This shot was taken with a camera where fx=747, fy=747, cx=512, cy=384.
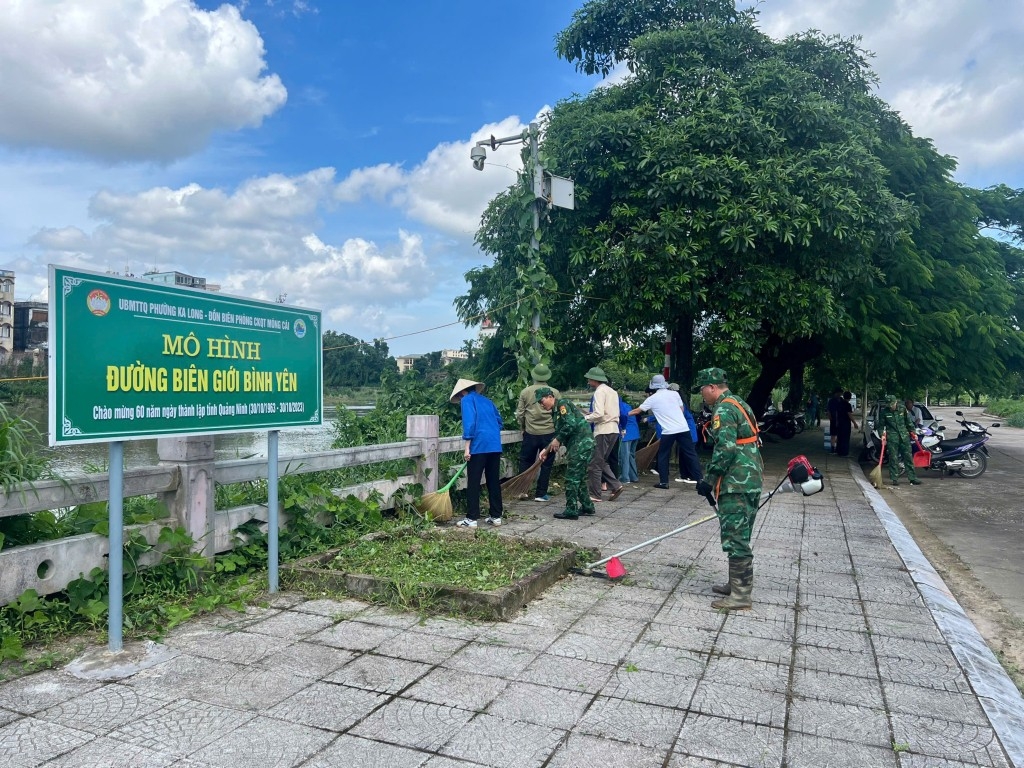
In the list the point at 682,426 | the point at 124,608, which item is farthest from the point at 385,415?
the point at 124,608

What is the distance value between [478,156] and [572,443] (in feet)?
15.7

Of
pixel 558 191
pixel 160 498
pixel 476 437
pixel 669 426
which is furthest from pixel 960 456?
pixel 160 498

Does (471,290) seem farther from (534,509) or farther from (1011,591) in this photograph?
(1011,591)

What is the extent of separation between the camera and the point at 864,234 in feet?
40.1

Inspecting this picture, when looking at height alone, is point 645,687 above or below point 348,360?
below

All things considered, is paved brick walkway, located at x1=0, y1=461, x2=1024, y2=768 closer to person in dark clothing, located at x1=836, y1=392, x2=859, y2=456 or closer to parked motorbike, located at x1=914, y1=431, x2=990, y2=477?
parked motorbike, located at x1=914, y1=431, x2=990, y2=477

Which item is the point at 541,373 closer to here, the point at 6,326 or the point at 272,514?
the point at 272,514

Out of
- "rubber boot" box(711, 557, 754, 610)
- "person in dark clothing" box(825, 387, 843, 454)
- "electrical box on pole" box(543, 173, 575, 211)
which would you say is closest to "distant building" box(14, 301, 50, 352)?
"rubber boot" box(711, 557, 754, 610)

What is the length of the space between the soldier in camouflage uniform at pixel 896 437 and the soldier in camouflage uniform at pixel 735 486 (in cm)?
886

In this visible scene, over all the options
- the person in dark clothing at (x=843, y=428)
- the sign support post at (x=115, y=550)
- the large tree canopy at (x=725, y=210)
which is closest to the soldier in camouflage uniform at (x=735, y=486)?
the sign support post at (x=115, y=550)

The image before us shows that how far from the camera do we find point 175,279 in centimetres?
424

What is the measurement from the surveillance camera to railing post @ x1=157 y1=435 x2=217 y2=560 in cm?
680

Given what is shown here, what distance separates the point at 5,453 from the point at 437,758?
282cm

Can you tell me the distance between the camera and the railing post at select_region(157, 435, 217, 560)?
478 centimetres
